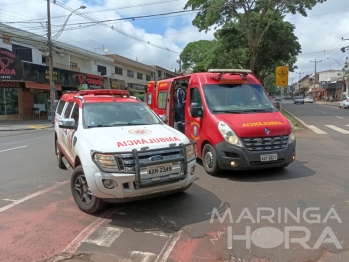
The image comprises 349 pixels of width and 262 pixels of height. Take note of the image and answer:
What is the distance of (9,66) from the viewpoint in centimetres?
2341

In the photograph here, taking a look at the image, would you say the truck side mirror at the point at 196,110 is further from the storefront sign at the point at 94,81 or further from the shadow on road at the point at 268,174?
the storefront sign at the point at 94,81

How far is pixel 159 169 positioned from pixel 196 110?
3.04 m

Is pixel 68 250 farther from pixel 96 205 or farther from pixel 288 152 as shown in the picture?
pixel 288 152

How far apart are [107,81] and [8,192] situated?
3457cm

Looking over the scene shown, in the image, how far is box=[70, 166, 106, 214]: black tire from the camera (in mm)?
4574

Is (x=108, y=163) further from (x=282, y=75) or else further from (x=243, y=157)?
(x=282, y=75)

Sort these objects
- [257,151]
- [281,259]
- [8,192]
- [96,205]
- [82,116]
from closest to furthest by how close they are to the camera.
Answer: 1. [281,259]
2. [96,205]
3. [82,116]
4. [8,192]
5. [257,151]

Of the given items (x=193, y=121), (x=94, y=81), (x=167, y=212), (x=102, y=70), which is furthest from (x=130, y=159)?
(x=102, y=70)

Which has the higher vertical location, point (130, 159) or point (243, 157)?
point (130, 159)

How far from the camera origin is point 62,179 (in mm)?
6648

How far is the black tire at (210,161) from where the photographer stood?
652cm

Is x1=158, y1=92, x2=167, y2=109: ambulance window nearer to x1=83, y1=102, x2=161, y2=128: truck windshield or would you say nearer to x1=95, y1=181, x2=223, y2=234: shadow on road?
x1=83, y1=102, x2=161, y2=128: truck windshield

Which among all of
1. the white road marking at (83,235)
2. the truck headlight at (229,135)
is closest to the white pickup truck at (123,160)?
the white road marking at (83,235)

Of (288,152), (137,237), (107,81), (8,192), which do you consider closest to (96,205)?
(137,237)
